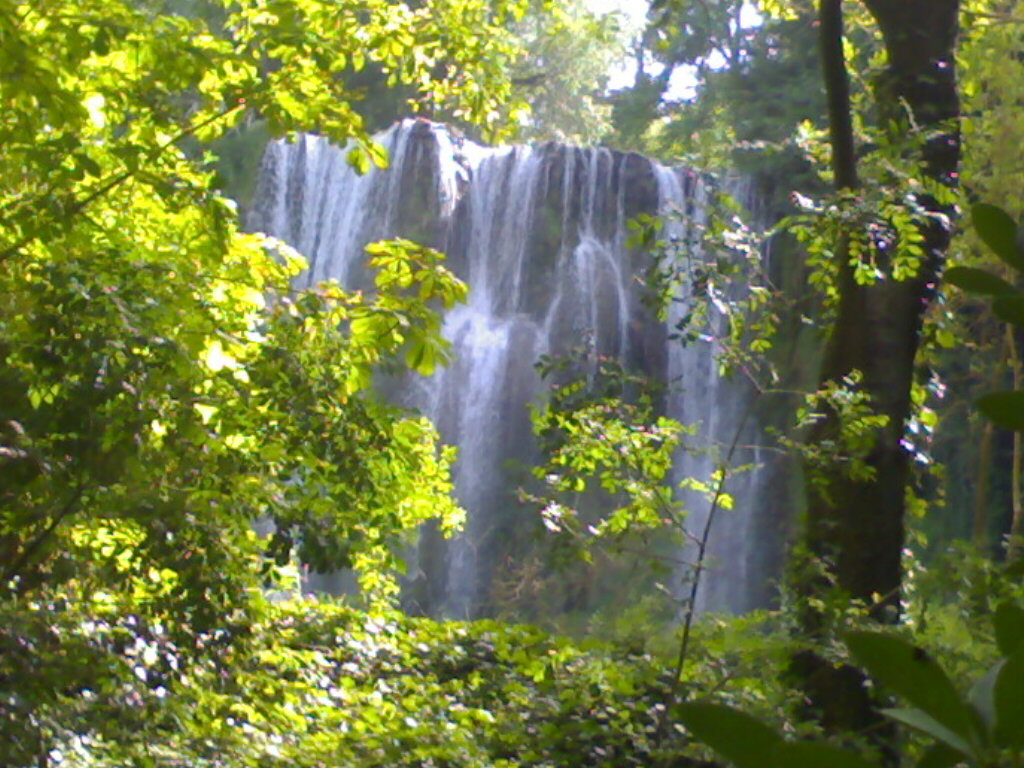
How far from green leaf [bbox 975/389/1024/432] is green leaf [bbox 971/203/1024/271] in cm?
7

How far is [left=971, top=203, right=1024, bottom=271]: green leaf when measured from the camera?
28.4 inches

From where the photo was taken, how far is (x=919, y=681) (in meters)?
0.66

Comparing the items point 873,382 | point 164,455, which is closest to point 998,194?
point 873,382

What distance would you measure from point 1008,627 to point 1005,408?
0.13 meters

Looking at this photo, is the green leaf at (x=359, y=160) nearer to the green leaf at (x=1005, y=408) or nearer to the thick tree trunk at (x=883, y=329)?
the thick tree trunk at (x=883, y=329)

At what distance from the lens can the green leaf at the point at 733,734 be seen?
639 mm

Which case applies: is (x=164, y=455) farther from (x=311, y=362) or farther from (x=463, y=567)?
(x=463, y=567)

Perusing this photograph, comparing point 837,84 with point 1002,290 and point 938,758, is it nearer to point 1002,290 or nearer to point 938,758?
point 1002,290

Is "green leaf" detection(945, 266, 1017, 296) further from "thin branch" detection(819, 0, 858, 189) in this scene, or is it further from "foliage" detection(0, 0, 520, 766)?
"thin branch" detection(819, 0, 858, 189)

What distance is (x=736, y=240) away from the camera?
527 centimetres

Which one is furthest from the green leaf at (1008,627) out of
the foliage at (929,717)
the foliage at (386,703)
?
the foliage at (386,703)

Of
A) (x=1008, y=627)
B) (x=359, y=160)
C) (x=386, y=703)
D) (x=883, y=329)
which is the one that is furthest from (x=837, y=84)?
(x=1008, y=627)

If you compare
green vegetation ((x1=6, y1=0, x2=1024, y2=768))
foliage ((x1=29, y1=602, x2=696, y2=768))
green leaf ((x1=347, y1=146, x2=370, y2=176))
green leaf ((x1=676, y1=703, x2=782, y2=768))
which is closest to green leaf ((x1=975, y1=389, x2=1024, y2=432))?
green leaf ((x1=676, y1=703, x2=782, y2=768))

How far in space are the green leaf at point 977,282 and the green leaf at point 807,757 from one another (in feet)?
0.93
